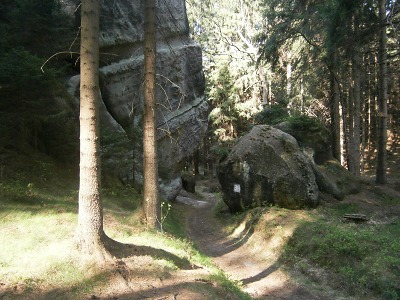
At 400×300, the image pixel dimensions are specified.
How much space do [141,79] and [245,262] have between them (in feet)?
31.4

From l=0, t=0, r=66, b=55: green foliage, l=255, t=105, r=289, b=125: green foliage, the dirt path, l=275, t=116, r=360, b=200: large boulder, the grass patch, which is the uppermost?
l=0, t=0, r=66, b=55: green foliage

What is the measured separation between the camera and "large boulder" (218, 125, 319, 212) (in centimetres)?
1211

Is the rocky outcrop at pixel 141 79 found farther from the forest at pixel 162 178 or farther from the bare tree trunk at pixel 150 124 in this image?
the bare tree trunk at pixel 150 124

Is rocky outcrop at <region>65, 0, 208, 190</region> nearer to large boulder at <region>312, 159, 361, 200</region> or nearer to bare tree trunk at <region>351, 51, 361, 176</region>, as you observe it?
large boulder at <region>312, 159, 361, 200</region>

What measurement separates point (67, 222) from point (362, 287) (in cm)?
675

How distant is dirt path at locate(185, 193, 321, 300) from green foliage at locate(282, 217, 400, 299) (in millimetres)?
664

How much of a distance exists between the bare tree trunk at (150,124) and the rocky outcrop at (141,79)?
5.29 m

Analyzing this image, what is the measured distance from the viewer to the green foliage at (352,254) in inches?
265

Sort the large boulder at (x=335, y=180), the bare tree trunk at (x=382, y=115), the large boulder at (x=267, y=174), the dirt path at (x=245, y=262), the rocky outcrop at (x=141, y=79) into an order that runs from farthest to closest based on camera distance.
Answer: the rocky outcrop at (x=141, y=79), the bare tree trunk at (x=382, y=115), the large boulder at (x=335, y=180), the large boulder at (x=267, y=174), the dirt path at (x=245, y=262)

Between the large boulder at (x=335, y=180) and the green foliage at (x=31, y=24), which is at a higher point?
the green foliage at (x=31, y=24)

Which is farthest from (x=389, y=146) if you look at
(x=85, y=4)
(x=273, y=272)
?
(x=85, y=4)

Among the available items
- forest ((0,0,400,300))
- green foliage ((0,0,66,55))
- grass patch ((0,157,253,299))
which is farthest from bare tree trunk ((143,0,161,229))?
green foliage ((0,0,66,55))

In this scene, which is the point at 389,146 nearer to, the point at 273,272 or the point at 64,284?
the point at 273,272

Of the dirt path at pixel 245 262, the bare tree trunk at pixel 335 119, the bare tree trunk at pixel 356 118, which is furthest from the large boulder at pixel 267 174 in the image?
the bare tree trunk at pixel 335 119
